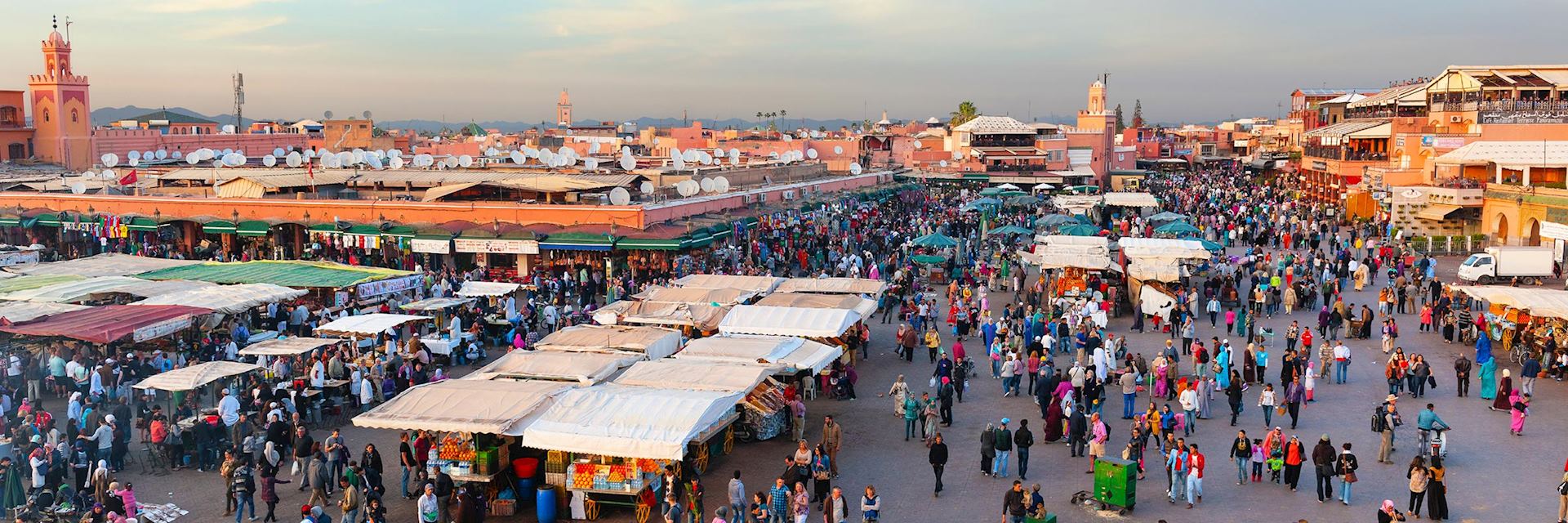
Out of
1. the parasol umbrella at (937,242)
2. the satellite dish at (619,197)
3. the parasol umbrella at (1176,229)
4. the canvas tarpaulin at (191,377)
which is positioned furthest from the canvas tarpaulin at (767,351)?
the parasol umbrella at (1176,229)

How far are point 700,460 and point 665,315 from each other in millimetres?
6449

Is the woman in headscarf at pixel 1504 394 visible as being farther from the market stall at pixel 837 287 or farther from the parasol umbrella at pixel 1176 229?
the parasol umbrella at pixel 1176 229

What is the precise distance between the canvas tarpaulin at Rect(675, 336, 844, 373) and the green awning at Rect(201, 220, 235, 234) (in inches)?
845

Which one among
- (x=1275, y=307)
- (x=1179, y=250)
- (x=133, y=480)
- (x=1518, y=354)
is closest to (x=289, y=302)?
(x=133, y=480)

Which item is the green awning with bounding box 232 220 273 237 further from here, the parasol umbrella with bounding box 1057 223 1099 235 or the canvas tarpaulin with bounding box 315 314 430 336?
the parasol umbrella with bounding box 1057 223 1099 235

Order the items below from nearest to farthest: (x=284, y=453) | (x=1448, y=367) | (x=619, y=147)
Answer: (x=284, y=453) < (x=1448, y=367) < (x=619, y=147)

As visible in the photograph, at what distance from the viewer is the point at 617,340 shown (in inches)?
683

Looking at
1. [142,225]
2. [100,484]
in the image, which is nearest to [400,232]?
[142,225]

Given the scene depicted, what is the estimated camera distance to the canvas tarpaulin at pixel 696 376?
14297mm

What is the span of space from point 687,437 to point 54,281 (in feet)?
54.4

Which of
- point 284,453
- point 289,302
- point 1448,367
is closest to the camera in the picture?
point 284,453

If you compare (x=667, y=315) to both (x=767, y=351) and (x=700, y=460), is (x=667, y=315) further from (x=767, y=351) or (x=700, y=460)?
(x=700, y=460)

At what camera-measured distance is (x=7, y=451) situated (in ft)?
44.2

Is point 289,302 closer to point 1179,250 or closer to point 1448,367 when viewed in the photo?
point 1179,250
